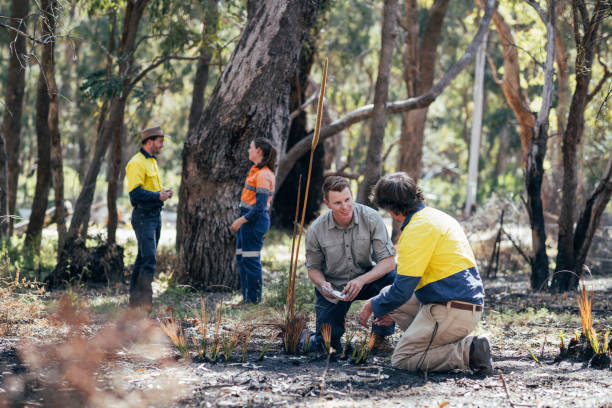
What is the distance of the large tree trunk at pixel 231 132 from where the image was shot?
8.20m

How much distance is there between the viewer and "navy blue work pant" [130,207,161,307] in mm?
6777

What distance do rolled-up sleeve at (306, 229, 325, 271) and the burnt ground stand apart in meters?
0.70

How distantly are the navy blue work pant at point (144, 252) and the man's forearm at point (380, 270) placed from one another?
266 centimetres

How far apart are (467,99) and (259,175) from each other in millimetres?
30857

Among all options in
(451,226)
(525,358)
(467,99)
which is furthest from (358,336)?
(467,99)

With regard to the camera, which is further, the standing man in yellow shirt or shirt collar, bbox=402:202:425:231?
the standing man in yellow shirt

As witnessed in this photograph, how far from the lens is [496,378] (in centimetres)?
439

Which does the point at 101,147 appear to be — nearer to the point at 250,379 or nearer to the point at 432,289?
the point at 250,379

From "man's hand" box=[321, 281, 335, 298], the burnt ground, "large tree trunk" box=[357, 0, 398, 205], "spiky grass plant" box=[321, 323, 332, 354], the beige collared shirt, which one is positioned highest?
"large tree trunk" box=[357, 0, 398, 205]

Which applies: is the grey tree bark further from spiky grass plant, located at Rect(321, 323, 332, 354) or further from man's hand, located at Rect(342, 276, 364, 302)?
man's hand, located at Rect(342, 276, 364, 302)

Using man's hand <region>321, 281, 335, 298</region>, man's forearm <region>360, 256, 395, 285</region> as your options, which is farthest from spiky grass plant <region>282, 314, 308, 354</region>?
man's forearm <region>360, 256, 395, 285</region>

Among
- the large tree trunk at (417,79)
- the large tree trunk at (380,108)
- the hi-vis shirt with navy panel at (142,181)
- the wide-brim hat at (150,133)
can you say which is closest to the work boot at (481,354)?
the hi-vis shirt with navy panel at (142,181)

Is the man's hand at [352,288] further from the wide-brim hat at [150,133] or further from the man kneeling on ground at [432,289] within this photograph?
the wide-brim hat at [150,133]

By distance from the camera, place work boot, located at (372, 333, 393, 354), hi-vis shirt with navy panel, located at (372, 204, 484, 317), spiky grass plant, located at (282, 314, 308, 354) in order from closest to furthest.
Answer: hi-vis shirt with navy panel, located at (372, 204, 484, 317) < spiky grass plant, located at (282, 314, 308, 354) < work boot, located at (372, 333, 393, 354)
